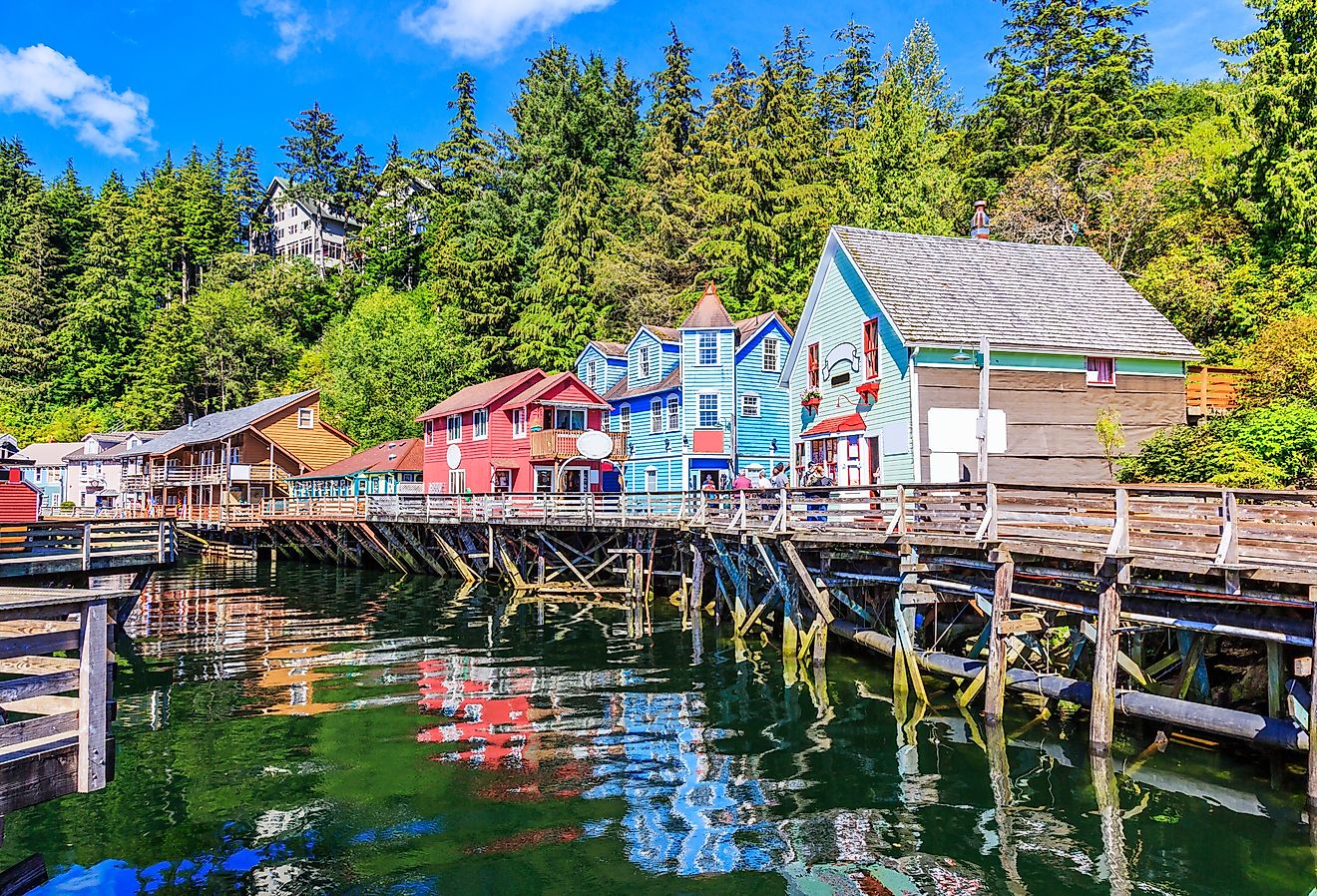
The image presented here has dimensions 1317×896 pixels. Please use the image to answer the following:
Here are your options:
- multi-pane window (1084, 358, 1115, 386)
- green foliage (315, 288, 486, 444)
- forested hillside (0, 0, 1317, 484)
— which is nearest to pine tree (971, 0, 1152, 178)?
forested hillside (0, 0, 1317, 484)

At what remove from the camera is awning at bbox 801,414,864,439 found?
90.2 feet

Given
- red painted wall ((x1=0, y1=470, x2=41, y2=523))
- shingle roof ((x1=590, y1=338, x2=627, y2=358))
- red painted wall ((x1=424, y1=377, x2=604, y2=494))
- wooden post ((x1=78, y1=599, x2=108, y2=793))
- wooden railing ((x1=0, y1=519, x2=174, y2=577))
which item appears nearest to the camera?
wooden post ((x1=78, y1=599, x2=108, y2=793))

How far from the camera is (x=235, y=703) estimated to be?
698 inches

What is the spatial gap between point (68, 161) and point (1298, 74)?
109301 mm

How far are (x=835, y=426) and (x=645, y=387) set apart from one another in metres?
15.8

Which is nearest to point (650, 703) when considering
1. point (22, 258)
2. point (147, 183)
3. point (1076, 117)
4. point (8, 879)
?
point (8, 879)

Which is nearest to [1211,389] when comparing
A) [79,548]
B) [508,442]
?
[508,442]

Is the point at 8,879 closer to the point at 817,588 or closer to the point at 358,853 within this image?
the point at 358,853

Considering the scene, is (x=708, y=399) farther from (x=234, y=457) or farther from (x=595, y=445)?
(x=234, y=457)

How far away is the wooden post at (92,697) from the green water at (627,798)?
352 cm

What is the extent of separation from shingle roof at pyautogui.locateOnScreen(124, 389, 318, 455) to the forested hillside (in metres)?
4.82

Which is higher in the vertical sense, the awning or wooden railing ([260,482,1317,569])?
the awning

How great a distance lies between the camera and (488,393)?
4622 centimetres

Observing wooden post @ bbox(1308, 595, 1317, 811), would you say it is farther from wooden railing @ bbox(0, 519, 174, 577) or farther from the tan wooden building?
the tan wooden building
